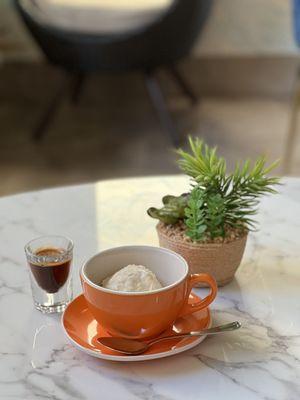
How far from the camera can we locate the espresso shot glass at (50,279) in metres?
0.75

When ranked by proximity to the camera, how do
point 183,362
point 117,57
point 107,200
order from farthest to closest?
point 117,57, point 107,200, point 183,362

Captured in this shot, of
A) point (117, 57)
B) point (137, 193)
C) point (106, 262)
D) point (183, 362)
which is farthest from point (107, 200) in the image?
point (117, 57)

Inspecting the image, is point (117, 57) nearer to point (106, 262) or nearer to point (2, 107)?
point (2, 107)

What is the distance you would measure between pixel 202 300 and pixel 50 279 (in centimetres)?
16

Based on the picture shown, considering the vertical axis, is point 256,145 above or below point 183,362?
below

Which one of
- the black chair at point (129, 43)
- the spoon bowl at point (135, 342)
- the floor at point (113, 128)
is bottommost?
the floor at point (113, 128)

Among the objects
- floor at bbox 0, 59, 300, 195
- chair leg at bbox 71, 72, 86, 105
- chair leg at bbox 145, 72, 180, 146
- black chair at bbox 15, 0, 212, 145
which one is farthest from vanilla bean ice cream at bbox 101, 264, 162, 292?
chair leg at bbox 71, 72, 86, 105

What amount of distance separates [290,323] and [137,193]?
1.29ft

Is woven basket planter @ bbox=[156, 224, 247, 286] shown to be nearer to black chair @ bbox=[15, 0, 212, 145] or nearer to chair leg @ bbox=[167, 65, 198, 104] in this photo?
black chair @ bbox=[15, 0, 212, 145]

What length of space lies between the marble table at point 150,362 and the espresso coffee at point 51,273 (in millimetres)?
32

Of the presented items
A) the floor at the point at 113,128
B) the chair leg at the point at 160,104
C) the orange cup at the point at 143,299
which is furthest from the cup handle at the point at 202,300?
the chair leg at the point at 160,104

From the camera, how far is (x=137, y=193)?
1065 millimetres

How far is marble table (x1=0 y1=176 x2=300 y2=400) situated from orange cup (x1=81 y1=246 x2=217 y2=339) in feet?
0.11

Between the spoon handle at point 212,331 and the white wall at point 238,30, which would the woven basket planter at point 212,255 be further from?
the white wall at point 238,30
